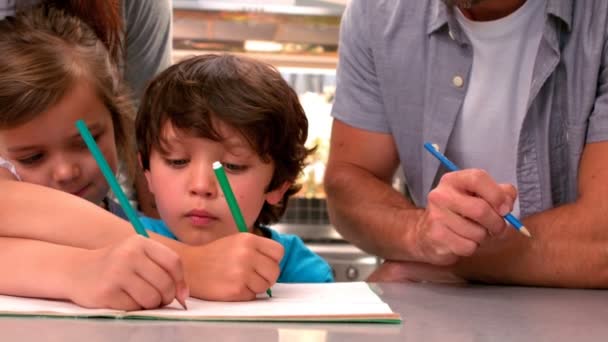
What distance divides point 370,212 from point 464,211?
41 cm

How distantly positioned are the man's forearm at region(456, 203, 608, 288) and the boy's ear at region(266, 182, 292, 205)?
0.30 meters

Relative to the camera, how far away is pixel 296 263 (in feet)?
4.55

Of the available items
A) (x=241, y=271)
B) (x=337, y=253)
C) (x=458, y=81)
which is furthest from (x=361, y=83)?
(x=337, y=253)

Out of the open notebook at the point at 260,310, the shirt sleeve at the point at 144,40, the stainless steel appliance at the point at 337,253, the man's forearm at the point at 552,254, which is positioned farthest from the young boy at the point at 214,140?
the stainless steel appliance at the point at 337,253

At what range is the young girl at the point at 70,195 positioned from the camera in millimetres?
857

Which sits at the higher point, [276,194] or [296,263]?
[276,194]

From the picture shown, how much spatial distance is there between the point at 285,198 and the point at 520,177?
446 mm

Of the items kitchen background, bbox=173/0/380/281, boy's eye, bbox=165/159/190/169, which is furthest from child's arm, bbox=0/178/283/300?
kitchen background, bbox=173/0/380/281

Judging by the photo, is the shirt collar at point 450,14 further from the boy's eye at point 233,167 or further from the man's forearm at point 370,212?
the boy's eye at point 233,167

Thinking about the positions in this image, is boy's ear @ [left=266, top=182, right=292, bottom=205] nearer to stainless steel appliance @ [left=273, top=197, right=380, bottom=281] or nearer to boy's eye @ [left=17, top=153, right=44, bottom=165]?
boy's eye @ [left=17, top=153, right=44, bottom=165]

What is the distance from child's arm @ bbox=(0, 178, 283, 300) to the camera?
94 centimetres

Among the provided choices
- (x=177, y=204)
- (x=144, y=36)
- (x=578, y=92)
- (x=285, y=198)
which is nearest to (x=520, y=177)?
(x=578, y=92)

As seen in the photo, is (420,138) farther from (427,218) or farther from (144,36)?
(144,36)

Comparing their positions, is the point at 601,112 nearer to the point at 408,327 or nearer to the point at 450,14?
the point at 450,14
